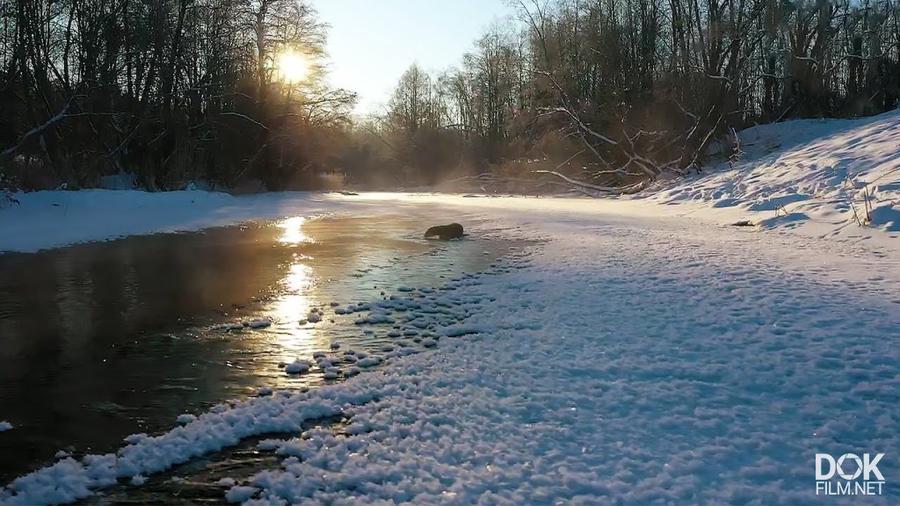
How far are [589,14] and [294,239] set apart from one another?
110 feet

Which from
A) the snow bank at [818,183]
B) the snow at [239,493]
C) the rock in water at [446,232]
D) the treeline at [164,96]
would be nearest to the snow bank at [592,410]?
the snow at [239,493]

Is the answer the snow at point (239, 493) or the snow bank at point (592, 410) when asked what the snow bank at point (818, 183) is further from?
the snow at point (239, 493)

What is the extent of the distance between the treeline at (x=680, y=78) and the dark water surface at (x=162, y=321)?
19396 millimetres

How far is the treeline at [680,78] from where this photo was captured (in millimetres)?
29688

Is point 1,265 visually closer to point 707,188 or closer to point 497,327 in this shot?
point 497,327

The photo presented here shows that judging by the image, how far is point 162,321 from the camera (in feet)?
22.7

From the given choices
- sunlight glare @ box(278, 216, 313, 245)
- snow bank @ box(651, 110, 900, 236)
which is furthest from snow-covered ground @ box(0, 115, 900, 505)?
sunlight glare @ box(278, 216, 313, 245)

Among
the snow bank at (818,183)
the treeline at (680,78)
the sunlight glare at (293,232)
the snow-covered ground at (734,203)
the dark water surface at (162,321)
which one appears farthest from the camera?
the treeline at (680,78)

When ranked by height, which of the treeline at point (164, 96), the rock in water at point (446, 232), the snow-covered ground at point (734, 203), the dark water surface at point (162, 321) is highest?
the treeline at point (164, 96)

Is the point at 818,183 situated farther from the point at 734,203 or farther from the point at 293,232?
the point at 293,232

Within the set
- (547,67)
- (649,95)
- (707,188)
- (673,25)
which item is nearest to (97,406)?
(707,188)

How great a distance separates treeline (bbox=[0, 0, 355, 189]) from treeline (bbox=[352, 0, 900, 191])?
1273 centimetres

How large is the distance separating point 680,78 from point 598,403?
2985 cm

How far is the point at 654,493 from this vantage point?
324 centimetres
